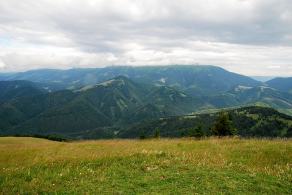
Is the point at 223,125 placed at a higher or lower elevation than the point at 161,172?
lower

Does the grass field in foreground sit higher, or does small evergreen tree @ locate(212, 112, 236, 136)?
the grass field in foreground

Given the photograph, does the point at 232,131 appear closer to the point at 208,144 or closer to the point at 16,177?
the point at 208,144

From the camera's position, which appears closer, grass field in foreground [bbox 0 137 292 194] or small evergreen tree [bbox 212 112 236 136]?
grass field in foreground [bbox 0 137 292 194]

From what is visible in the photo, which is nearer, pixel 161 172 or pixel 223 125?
pixel 161 172

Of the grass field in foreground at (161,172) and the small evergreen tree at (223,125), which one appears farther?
the small evergreen tree at (223,125)

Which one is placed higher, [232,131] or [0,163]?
[0,163]

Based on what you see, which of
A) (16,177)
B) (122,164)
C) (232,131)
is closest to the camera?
(16,177)

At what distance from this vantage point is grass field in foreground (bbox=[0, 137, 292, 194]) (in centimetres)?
Answer: 1329

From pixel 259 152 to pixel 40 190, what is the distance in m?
11.7

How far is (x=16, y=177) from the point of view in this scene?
15.8 m

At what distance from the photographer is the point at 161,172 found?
15.4m

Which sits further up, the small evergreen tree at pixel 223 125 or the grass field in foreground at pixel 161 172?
the grass field in foreground at pixel 161 172

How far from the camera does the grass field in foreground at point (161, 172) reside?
43.6ft

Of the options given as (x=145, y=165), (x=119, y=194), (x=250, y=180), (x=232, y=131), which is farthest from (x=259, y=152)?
(x=232, y=131)
